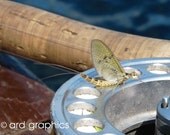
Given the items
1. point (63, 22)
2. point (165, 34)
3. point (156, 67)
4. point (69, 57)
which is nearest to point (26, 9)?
point (63, 22)

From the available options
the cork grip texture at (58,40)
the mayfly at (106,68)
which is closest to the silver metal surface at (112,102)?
the mayfly at (106,68)

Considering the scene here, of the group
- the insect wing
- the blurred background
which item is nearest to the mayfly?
the insect wing

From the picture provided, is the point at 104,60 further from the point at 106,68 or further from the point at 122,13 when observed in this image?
the point at 122,13

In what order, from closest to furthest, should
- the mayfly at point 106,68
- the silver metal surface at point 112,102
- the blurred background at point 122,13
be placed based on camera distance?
the silver metal surface at point 112,102, the mayfly at point 106,68, the blurred background at point 122,13

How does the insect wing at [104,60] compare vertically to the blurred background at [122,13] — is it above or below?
above

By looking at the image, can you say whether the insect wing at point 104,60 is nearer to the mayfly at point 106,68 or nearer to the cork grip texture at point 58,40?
the mayfly at point 106,68

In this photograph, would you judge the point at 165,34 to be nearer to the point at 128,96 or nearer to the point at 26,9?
the point at 26,9

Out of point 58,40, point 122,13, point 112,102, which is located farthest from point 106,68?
point 122,13

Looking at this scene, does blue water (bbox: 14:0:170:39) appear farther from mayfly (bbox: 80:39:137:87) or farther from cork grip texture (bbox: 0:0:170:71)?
mayfly (bbox: 80:39:137:87)
